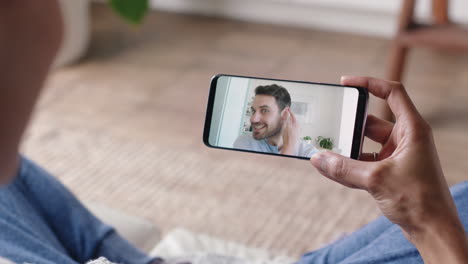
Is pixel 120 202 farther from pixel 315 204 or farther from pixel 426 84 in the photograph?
pixel 426 84

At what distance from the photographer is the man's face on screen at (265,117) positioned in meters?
0.88

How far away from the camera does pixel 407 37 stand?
2.15 m

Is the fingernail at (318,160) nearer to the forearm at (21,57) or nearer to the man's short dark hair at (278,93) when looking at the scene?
the man's short dark hair at (278,93)

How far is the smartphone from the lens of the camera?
868 millimetres

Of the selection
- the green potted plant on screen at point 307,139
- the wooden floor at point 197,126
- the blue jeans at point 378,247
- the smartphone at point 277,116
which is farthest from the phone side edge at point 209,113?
the wooden floor at point 197,126

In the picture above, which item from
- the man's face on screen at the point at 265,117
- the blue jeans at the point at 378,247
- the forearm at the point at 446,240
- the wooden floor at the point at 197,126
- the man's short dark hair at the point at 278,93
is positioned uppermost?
the man's short dark hair at the point at 278,93

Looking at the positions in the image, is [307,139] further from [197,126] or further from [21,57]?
[197,126]

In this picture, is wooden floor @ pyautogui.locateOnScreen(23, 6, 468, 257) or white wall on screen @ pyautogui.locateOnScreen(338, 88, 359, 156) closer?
white wall on screen @ pyautogui.locateOnScreen(338, 88, 359, 156)

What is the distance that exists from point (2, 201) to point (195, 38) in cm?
225

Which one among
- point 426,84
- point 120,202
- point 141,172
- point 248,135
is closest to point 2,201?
point 248,135

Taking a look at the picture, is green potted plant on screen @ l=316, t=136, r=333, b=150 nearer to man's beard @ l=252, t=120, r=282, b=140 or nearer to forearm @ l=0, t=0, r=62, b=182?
man's beard @ l=252, t=120, r=282, b=140

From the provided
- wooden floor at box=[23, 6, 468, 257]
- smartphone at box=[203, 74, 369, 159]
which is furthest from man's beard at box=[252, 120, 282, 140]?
wooden floor at box=[23, 6, 468, 257]

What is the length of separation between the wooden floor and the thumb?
849 millimetres

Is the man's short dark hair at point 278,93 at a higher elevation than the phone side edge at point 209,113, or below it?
higher
